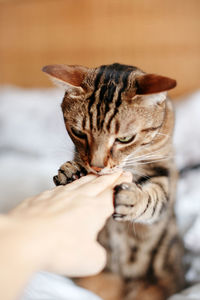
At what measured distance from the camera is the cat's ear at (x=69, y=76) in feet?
1.64

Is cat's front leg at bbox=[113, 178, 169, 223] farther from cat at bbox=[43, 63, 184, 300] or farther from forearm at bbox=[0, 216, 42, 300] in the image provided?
forearm at bbox=[0, 216, 42, 300]

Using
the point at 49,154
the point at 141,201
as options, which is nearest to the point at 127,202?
the point at 141,201

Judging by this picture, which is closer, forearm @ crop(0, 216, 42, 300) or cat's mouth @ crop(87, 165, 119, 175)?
forearm @ crop(0, 216, 42, 300)

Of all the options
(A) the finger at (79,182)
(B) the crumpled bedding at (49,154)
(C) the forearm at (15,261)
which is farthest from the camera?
(B) the crumpled bedding at (49,154)

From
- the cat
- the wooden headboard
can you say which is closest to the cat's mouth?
the cat

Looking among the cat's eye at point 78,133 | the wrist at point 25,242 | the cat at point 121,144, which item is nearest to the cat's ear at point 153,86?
the cat at point 121,144

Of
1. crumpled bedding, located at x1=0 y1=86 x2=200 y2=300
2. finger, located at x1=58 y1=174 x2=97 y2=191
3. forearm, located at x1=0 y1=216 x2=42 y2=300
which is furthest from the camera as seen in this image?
crumpled bedding, located at x1=0 y1=86 x2=200 y2=300

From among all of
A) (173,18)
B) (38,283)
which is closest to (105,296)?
(38,283)

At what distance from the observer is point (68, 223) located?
39cm

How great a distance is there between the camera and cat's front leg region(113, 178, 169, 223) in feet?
1.51

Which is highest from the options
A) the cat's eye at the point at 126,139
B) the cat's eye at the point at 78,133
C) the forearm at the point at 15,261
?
the cat's eye at the point at 78,133

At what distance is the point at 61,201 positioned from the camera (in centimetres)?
42

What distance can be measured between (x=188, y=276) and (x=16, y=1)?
28.4 inches

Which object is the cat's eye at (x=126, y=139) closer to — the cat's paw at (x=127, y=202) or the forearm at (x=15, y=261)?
the cat's paw at (x=127, y=202)
